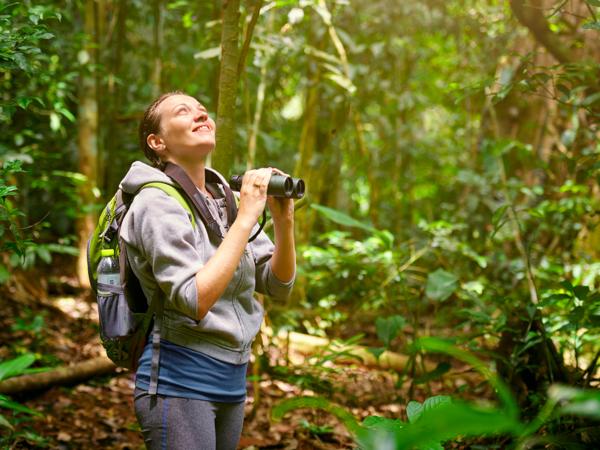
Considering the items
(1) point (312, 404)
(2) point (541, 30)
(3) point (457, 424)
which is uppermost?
(2) point (541, 30)

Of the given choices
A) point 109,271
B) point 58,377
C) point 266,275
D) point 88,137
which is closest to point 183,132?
point 109,271

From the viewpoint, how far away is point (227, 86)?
9.18ft

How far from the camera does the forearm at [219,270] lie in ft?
5.59

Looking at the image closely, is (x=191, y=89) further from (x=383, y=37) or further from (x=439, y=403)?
(x=439, y=403)

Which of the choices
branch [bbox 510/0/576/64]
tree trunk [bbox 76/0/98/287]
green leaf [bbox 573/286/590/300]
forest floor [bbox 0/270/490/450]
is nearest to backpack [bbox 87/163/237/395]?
forest floor [bbox 0/270/490/450]

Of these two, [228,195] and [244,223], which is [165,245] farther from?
[228,195]

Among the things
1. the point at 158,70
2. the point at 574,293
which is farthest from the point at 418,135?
the point at 574,293

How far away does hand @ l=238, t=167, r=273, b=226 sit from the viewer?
1.82 meters

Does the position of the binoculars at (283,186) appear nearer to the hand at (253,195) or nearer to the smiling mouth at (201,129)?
the hand at (253,195)

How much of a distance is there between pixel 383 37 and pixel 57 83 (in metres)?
3.97

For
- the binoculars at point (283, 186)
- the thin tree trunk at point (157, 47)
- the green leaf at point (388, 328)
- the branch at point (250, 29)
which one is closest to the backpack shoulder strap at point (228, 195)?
the binoculars at point (283, 186)

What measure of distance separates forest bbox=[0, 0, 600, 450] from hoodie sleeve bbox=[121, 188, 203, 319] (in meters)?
0.41

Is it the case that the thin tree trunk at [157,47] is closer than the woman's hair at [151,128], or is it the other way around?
the woman's hair at [151,128]

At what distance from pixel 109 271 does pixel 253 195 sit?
496mm
